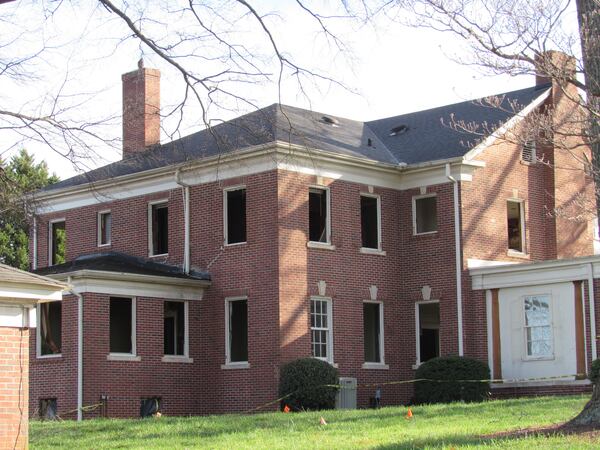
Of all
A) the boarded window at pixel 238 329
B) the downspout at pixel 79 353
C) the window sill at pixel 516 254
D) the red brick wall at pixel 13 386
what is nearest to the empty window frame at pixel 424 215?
the window sill at pixel 516 254

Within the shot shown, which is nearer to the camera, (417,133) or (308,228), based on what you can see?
(308,228)

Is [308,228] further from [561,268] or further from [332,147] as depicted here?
[561,268]

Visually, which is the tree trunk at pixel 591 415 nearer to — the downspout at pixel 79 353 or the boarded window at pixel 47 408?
the downspout at pixel 79 353

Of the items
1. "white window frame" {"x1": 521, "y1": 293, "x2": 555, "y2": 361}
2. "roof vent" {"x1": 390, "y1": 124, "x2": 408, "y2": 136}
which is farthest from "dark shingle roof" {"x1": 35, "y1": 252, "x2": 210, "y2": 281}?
"white window frame" {"x1": 521, "y1": 293, "x2": 555, "y2": 361}

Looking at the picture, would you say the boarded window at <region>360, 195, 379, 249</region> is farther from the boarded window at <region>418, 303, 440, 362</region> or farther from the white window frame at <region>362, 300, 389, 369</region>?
the boarded window at <region>418, 303, 440, 362</region>

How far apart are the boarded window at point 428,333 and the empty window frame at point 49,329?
10258 millimetres

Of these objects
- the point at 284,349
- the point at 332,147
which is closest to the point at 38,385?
the point at 284,349

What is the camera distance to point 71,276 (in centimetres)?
2923

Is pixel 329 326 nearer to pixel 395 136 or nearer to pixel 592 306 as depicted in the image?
pixel 592 306

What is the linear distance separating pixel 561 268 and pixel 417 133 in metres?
7.71

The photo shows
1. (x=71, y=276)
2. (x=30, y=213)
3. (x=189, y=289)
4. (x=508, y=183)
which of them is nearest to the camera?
(x=30, y=213)

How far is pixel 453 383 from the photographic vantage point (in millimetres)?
29297

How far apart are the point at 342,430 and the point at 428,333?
14100 mm

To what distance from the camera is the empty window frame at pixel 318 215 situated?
3119 cm
